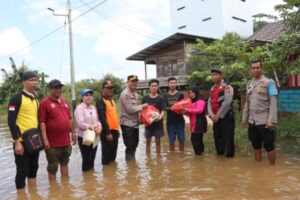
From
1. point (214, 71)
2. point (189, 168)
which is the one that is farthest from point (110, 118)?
point (214, 71)

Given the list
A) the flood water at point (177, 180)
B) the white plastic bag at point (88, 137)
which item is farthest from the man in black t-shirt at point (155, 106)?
the white plastic bag at point (88, 137)

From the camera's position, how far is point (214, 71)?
23.1ft

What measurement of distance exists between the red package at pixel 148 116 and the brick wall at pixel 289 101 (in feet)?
19.6

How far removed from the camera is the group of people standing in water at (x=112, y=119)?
512 centimetres

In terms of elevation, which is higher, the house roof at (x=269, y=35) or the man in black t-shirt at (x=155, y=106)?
the house roof at (x=269, y=35)

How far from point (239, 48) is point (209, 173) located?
19.2ft

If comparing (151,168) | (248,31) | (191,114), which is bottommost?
(151,168)

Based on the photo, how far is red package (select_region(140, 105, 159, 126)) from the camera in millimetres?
7410

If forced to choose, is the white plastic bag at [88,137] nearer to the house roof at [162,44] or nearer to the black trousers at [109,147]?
the black trousers at [109,147]

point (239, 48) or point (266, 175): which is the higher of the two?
point (239, 48)

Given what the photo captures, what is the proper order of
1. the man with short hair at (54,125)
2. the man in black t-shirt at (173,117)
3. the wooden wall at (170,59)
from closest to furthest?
the man with short hair at (54,125)
the man in black t-shirt at (173,117)
the wooden wall at (170,59)

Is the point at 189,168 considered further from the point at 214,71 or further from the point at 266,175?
the point at 214,71

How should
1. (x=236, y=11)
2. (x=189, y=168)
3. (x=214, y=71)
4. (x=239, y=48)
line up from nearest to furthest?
(x=189, y=168), (x=214, y=71), (x=239, y=48), (x=236, y=11)

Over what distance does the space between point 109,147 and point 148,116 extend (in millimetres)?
1049
